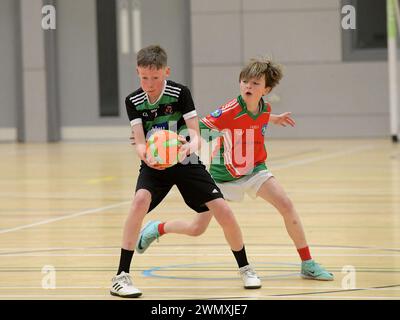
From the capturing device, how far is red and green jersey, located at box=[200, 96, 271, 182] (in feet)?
19.5

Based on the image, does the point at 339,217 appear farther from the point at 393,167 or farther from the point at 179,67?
the point at 179,67

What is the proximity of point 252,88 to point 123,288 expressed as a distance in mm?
1471

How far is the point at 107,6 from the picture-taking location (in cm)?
1845

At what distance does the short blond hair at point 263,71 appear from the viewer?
586cm

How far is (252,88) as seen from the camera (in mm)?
5871

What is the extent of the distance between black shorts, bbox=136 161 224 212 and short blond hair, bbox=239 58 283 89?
70 cm

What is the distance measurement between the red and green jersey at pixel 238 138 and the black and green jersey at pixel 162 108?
43cm

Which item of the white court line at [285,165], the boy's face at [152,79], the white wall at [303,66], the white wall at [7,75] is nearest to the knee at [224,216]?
the boy's face at [152,79]

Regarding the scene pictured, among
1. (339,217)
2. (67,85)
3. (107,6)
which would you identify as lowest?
(339,217)

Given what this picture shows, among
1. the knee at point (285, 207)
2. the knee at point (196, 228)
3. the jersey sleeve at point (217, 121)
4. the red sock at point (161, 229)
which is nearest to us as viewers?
the knee at point (285, 207)

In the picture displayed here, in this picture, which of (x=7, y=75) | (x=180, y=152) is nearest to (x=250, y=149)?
(x=180, y=152)

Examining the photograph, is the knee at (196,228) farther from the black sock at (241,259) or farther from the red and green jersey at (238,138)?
the black sock at (241,259)

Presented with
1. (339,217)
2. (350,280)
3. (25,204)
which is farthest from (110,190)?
(350,280)

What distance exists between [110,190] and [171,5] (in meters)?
8.63
